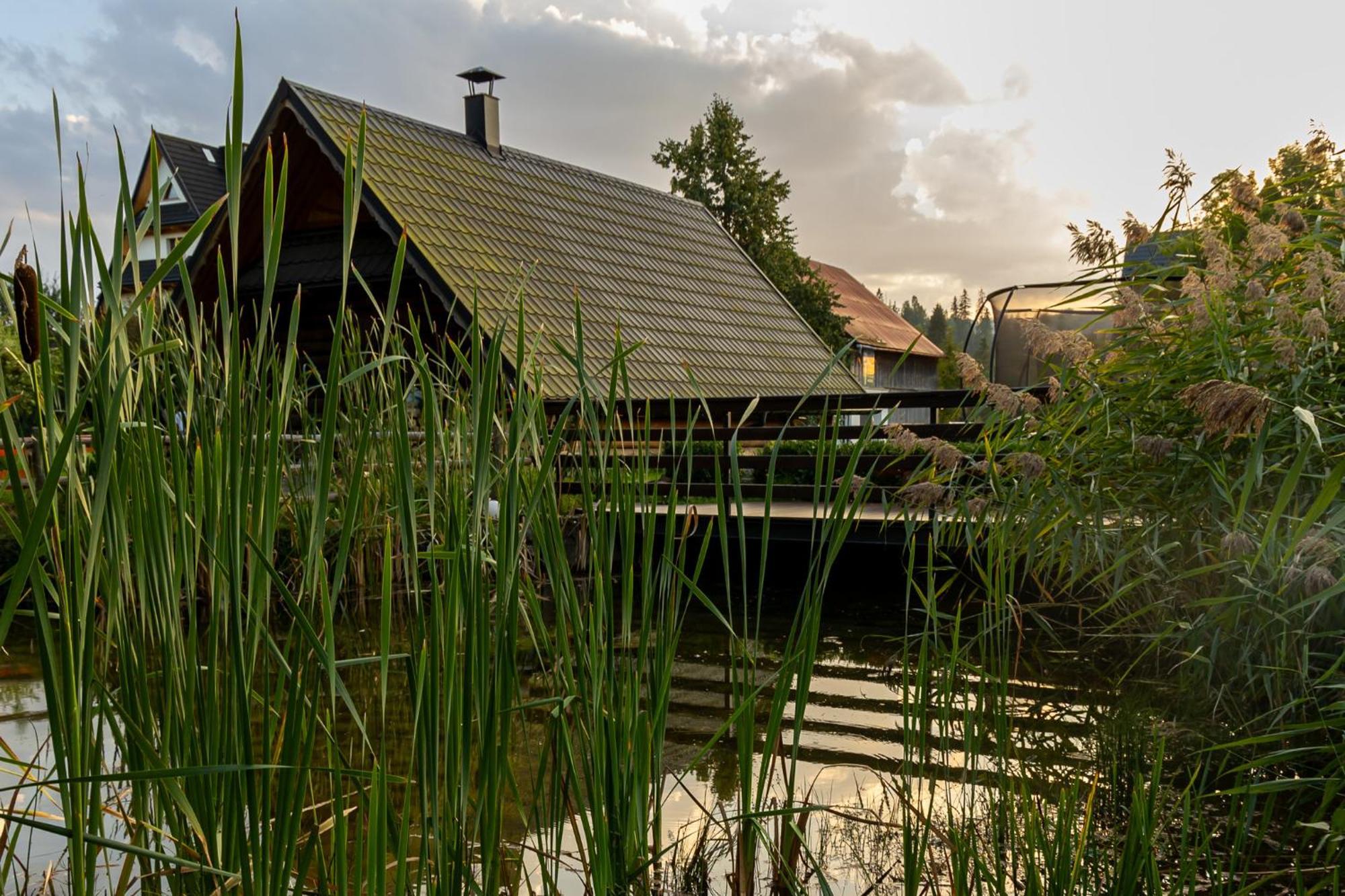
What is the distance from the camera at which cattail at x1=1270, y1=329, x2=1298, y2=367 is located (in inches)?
94.8

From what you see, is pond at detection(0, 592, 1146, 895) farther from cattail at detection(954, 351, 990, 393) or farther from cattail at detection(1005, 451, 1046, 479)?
cattail at detection(954, 351, 990, 393)

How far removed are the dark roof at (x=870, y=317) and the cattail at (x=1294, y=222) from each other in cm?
2498

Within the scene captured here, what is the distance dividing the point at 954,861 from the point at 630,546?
67cm

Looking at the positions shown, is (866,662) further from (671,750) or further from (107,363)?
(107,363)

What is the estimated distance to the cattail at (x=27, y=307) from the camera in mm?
952

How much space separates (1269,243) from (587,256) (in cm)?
1110

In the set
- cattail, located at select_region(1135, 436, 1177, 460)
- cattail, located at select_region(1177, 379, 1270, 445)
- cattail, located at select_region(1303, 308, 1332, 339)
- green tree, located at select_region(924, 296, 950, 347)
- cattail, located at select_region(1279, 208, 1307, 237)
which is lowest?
cattail, located at select_region(1135, 436, 1177, 460)

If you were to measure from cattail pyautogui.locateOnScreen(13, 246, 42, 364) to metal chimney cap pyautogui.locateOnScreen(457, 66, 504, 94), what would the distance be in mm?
13632

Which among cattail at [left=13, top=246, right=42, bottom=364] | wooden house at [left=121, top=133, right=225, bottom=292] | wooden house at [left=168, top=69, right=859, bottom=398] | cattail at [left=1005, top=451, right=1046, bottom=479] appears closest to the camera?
cattail at [left=13, top=246, right=42, bottom=364]

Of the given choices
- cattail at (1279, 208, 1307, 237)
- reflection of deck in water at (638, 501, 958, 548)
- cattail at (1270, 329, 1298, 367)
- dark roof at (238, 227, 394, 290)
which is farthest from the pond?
dark roof at (238, 227, 394, 290)

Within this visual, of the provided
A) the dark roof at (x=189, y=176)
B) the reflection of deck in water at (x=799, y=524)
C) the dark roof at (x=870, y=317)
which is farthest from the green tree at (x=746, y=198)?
the reflection of deck in water at (x=799, y=524)

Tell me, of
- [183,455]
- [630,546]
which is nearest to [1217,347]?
[630,546]

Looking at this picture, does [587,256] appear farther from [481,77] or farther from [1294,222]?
[1294,222]

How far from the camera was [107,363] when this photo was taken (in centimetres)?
110
